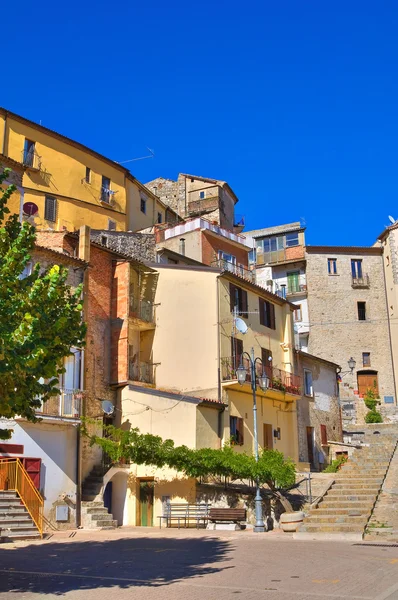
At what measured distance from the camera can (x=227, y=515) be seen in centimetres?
2261

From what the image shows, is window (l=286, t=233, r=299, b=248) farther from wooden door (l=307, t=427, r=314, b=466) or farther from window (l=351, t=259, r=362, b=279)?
wooden door (l=307, t=427, r=314, b=466)

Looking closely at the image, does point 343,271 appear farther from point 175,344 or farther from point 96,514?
point 96,514

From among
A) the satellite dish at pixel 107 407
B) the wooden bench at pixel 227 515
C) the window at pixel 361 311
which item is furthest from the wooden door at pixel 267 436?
the window at pixel 361 311

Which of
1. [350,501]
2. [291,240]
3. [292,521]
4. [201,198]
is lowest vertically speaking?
[292,521]

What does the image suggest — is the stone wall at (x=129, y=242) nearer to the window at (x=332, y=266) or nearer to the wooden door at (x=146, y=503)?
the wooden door at (x=146, y=503)

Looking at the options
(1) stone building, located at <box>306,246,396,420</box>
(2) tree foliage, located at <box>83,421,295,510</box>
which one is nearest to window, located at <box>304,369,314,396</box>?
(1) stone building, located at <box>306,246,396,420</box>

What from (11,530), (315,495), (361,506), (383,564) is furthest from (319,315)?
(383,564)

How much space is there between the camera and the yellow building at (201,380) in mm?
26984

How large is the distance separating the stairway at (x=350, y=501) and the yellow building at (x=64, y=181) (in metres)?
21.7

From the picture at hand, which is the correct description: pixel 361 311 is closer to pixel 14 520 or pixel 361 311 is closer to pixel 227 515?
pixel 227 515

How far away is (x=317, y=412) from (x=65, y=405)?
18175 millimetres

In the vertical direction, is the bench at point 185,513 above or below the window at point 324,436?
below

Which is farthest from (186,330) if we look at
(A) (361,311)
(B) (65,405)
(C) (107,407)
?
(A) (361,311)

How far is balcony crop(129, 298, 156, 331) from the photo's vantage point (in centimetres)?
3081
